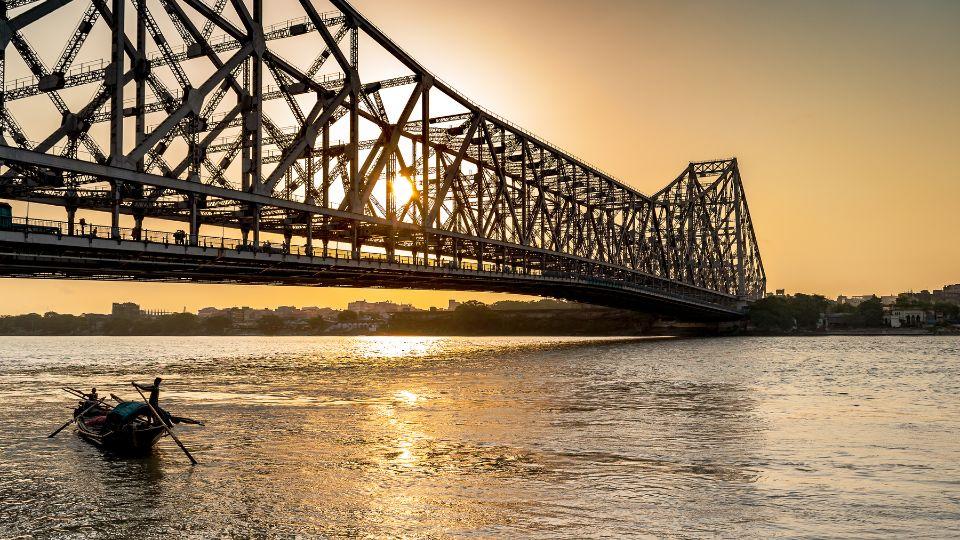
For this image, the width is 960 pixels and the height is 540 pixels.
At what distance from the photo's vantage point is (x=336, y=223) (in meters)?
73.1

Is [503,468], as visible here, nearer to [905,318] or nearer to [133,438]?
[133,438]

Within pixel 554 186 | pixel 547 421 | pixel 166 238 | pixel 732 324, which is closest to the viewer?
pixel 547 421

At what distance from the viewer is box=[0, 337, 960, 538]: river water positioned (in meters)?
17.0

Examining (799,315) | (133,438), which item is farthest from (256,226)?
(799,315)

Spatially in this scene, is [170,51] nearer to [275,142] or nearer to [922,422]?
[275,142]

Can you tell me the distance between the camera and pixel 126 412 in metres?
25.9

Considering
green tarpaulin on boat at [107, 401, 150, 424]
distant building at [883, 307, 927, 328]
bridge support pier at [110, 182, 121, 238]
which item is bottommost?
green tarpaulin on boat at [107, 401, 150, 424]

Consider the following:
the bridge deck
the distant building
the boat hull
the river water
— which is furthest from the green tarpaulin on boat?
the distant building

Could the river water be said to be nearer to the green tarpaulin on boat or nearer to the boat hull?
the boat hull

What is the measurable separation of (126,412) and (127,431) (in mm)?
1132

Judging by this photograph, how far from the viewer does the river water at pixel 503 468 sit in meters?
17.0

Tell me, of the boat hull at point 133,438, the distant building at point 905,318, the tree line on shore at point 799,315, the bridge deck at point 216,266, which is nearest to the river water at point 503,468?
the boat hull at point 133,438

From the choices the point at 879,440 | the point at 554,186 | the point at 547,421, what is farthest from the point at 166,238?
the point at 554,186

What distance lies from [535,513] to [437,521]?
207 centimetres
